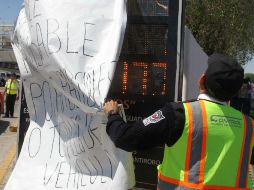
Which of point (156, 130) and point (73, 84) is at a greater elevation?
point (73, 84)

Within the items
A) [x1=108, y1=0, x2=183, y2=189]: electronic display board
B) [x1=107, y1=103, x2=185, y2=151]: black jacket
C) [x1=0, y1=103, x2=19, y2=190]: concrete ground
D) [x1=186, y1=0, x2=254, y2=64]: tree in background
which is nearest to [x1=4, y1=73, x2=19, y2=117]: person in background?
[x1=0, y1=103, x2=19, y2=190]: concrete ground

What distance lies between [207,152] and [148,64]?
203 centimetres

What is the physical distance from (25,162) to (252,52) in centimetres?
2366

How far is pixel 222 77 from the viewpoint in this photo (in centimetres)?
273

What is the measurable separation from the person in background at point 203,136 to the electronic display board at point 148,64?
170 centimetres

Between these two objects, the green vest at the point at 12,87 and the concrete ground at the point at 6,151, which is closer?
the concrete ground at the point at 6,151

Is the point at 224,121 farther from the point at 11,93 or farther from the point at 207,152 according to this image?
the point at 11,93

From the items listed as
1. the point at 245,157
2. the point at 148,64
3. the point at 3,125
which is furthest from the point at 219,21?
the point at 245,157

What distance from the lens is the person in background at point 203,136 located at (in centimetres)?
273

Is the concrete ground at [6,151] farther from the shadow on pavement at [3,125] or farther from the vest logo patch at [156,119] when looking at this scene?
the vest logo patch at [156,119]

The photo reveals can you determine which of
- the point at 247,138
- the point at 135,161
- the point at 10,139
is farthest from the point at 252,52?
the point at 247,138

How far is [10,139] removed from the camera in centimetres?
1155

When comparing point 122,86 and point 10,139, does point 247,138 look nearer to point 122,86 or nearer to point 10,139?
point 122,86

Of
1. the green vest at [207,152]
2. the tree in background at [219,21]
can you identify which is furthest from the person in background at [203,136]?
the tree in background at [219,21]
